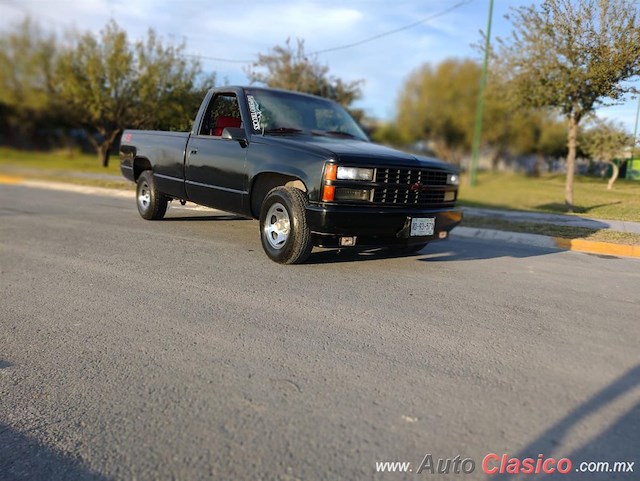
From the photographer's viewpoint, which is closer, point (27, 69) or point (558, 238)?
point (558, 238)

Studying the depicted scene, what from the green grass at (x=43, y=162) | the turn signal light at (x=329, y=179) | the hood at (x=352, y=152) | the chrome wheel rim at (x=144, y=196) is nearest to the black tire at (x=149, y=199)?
the chrome wheel rim at (x=144, y=196)

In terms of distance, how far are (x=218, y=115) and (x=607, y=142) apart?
721cm

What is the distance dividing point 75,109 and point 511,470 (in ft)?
78.3

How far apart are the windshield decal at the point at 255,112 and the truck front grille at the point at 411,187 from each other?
1.72 meters

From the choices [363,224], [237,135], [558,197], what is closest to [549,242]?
[558,197]

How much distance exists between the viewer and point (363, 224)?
16.7ft

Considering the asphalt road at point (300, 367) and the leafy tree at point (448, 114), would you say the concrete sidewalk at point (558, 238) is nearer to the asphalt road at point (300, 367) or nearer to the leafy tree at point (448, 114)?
the asphalt road at point (300, 367)

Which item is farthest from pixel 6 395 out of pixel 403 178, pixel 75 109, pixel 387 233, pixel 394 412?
pixel 75 109

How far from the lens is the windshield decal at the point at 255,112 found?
6.07 metres

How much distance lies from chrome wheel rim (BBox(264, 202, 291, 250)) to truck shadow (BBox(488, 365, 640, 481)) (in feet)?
11.0

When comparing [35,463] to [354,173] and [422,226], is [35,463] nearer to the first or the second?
[354,173]

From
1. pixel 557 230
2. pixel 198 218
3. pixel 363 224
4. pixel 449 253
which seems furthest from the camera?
pixel 198 218

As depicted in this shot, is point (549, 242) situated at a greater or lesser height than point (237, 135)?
lesser

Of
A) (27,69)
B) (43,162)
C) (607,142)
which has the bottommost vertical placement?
(43,162)
